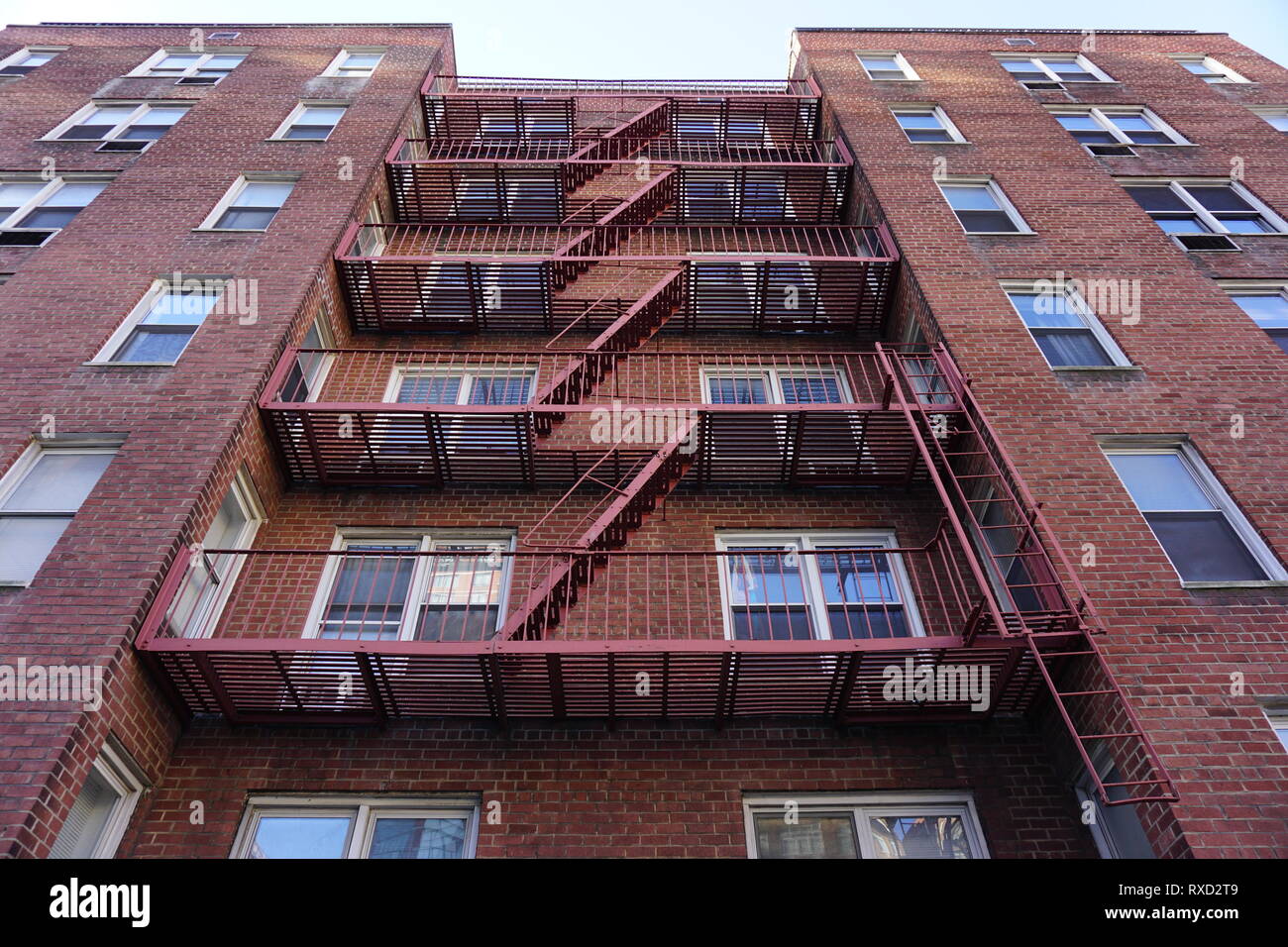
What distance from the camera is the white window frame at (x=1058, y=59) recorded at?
2070 cm

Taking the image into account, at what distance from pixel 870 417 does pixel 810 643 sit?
4.13 m

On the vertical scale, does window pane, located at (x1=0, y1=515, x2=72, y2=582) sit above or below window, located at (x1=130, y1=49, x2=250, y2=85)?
below

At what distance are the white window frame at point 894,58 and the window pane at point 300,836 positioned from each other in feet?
63.7

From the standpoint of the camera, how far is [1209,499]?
1035 centimetres

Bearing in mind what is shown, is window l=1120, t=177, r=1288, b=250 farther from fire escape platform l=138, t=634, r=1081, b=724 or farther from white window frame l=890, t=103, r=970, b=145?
fire escape platform l=138, t=634, r=1081, b=724

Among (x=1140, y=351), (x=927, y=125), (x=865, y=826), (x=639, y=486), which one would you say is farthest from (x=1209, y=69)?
(x=865, y=826)

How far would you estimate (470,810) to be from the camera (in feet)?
28.7

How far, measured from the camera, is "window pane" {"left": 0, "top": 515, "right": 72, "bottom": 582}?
9094 millimetres

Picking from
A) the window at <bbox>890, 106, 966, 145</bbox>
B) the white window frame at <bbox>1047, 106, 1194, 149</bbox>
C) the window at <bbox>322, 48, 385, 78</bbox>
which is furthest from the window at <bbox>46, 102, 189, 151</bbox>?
the white window frame at <bbox>1047, 106, 1194, 149</bbox>

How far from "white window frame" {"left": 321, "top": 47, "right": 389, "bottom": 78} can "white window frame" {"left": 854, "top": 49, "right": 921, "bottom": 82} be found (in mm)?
11820

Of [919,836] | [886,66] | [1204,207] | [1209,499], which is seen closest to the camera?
[919,836]

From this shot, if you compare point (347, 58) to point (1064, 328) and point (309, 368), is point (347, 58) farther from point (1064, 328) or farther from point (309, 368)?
point (1064, 328)

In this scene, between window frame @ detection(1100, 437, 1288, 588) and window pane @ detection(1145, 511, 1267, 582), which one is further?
window pane @ detection(1145, 511, 1267, 582)

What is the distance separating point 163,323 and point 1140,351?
45.7ft
